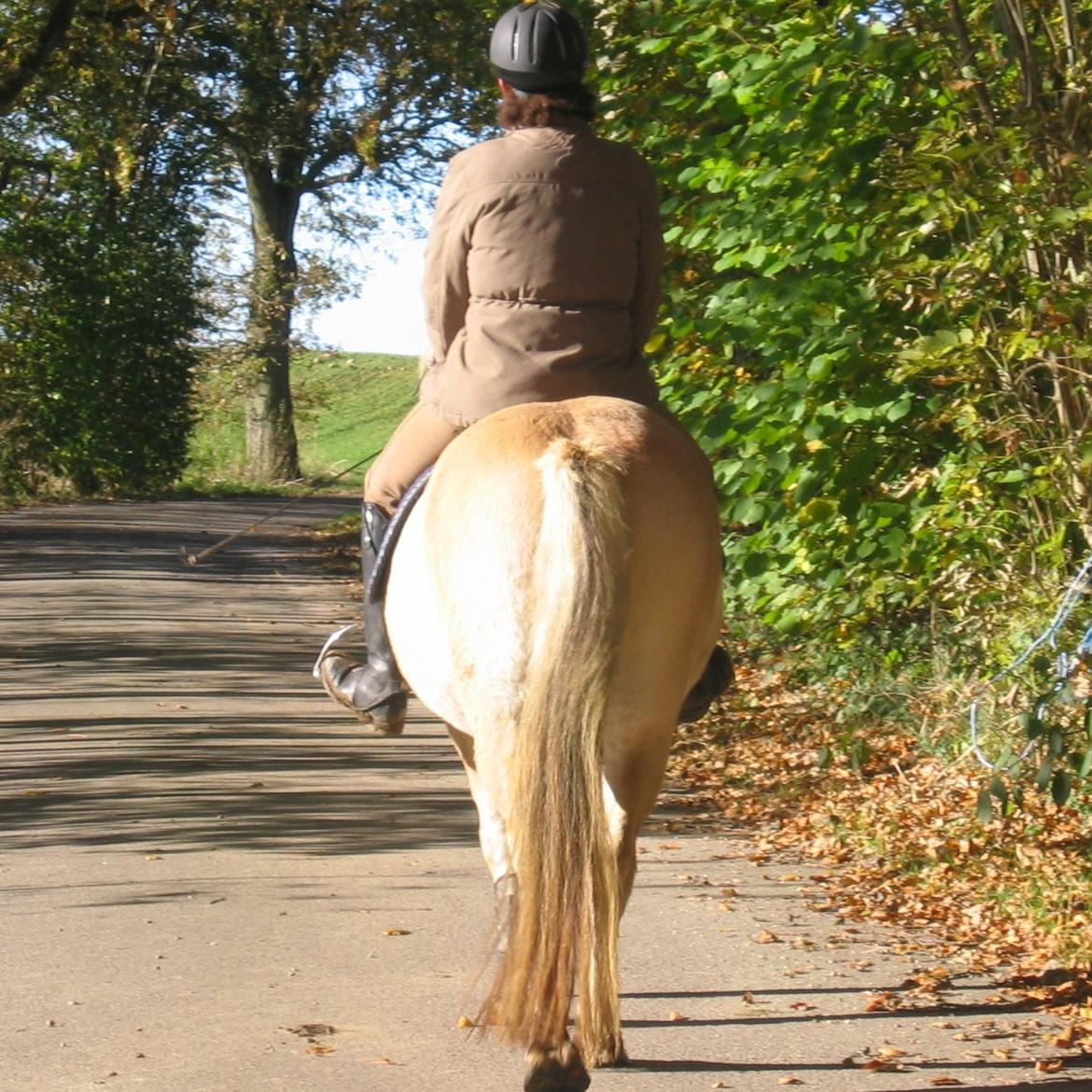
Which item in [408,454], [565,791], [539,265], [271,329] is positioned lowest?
[565,791]

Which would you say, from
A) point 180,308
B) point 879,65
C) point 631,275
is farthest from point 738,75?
point 180,308

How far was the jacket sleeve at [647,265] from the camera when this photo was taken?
16.7 ft

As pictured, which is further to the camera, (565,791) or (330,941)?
(330,941)

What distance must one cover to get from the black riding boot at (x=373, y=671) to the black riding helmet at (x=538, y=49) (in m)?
1.37

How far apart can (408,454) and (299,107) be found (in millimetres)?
19943

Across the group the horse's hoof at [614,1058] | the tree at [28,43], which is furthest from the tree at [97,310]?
the horse's hoof at [614,1058]

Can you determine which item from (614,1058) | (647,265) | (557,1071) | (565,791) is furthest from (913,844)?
(565,791)

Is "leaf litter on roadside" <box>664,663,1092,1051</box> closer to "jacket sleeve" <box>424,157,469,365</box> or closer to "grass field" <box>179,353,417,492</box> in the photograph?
"jacket sleeve" <box>424,157,469,365</box>

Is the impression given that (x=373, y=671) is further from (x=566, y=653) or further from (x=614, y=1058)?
(x=566, y=653)

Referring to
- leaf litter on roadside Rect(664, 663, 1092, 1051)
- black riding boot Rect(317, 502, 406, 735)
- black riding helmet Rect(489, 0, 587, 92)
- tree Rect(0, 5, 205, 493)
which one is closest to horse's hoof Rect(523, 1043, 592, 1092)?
leaf litter on roadside Rect(664, 663, 1092, 1051)

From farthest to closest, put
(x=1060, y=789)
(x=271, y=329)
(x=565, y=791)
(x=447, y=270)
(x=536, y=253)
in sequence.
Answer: (x=271, y=329)
(x=1060, y=789)
(x=447, y=270)
(x=536, y=253)
(x=565, y=791)

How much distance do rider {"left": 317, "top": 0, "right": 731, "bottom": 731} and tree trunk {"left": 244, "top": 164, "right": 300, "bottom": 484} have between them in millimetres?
31987

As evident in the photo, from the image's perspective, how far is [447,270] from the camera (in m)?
5.01

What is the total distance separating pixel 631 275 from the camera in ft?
16.5
